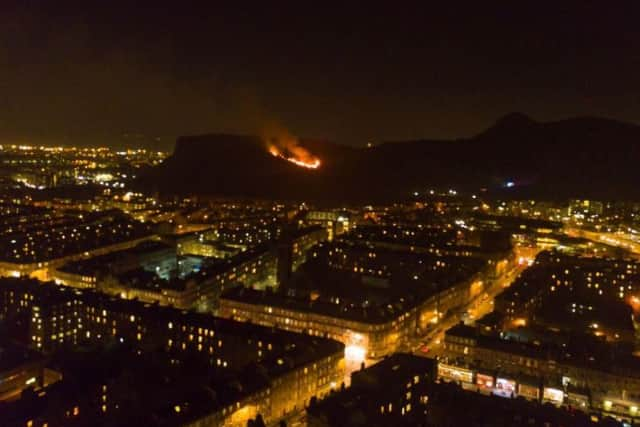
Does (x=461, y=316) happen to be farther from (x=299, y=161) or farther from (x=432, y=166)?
(x=432, y=166)

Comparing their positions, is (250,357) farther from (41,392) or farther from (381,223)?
(381,223)

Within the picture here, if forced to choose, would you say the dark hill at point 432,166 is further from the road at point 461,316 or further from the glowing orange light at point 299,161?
the road at point 461,316

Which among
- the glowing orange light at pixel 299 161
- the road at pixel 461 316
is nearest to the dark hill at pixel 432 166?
the glowing orange light at pixel 299 161

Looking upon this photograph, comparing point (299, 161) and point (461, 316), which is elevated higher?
point (299, 161)

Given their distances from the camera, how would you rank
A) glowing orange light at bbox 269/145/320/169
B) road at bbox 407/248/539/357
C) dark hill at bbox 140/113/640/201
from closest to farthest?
road at bbox 407/248/539/357 < dark hill at bbox 140/113/640/201 < glowing orange light at bbox 269/145/320/169

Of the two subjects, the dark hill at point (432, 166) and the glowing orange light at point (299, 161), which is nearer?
the dark hill at point (432, 166)

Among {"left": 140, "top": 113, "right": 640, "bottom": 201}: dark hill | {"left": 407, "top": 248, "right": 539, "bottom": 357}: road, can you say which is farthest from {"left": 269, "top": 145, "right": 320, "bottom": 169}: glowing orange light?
{"left": 407, "top": 248, "right": 539, "bottom": 357}: road

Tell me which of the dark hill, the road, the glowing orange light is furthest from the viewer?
the glowing orange light

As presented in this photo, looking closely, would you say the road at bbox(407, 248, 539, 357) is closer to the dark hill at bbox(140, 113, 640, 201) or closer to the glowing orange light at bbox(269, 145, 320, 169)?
the dark hill at bbox(140, 113, 640, 201)

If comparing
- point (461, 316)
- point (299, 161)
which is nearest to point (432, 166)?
point (299, 161)
